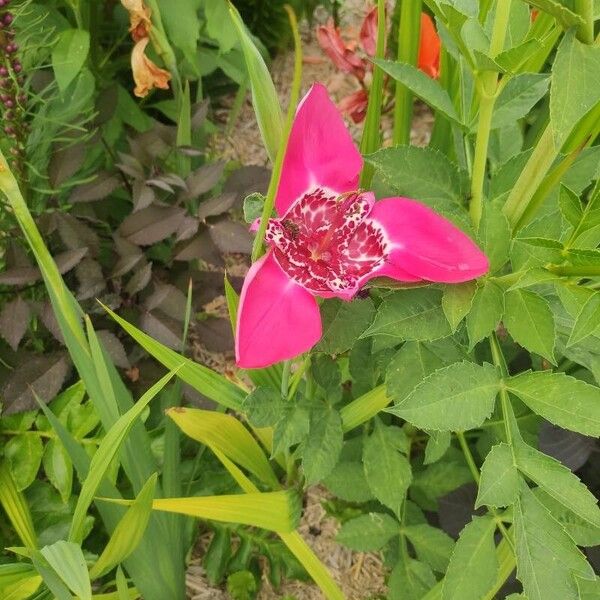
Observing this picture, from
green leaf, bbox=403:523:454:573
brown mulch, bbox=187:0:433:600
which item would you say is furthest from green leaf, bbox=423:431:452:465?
brown mulch, bbox=187:0:433:600

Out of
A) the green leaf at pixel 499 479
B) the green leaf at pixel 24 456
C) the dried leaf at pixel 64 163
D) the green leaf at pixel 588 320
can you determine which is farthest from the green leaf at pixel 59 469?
the green leaf at pixel 588 320

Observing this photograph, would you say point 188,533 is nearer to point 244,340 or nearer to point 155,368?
point 155,368

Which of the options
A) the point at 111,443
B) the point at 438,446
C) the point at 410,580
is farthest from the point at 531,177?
the point at 410,580

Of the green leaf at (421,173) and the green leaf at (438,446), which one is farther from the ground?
the green leaf at (421,173)

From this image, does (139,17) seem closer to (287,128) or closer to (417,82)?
(417,82)

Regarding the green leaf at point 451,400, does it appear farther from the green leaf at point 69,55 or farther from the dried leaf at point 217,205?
the green leaf at point 69,55

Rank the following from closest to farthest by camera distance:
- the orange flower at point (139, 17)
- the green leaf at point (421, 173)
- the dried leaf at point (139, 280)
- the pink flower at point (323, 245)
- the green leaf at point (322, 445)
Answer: the pink flower at point (323, 245), the green leaf at point (421, 173), the green leaf at point (322, 445), the orange flower at point (139, 17), the dried leaf at point (139, 280)

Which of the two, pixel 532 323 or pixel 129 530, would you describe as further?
pixel 129 530
